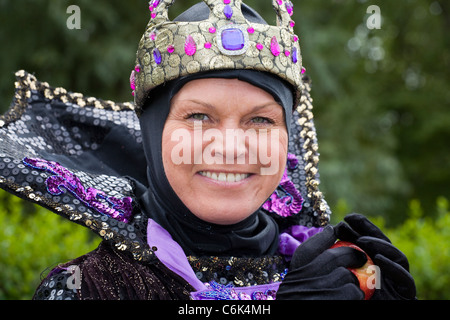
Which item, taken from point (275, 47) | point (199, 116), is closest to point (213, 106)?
point (199, 116)

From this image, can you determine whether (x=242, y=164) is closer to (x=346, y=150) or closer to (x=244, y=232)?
(x=244, y=232)

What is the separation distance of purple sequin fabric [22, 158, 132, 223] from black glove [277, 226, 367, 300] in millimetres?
555

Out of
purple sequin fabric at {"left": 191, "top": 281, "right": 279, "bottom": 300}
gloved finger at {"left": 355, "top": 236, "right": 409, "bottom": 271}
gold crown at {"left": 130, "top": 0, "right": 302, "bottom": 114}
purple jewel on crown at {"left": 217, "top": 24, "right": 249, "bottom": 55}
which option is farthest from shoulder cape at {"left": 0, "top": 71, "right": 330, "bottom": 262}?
purple jewel on crown at {"left": 217, "top": 24, "right": 249, "bottom": 55}

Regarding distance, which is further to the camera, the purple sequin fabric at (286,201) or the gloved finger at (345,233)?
the purple sequin fabric at (286,201)

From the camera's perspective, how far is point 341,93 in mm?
7371

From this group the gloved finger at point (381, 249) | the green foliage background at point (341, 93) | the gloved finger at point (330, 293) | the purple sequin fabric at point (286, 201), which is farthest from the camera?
the green foliage background at point (341, 93)

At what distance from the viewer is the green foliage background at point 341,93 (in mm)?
3193

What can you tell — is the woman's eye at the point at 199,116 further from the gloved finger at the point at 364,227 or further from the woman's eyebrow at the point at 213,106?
the gloved finger at the point at 364,227

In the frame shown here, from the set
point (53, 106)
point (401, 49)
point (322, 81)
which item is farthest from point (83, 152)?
point (401, 49)

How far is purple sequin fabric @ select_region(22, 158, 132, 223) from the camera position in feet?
5.67

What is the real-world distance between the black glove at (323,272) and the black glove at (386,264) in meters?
0.04

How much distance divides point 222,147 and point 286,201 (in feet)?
2.09

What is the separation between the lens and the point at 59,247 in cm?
307

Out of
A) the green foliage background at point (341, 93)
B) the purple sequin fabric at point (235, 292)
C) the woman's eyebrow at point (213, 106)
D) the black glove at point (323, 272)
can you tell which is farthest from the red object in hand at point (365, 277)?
the green foliage background at point (341, 93)
